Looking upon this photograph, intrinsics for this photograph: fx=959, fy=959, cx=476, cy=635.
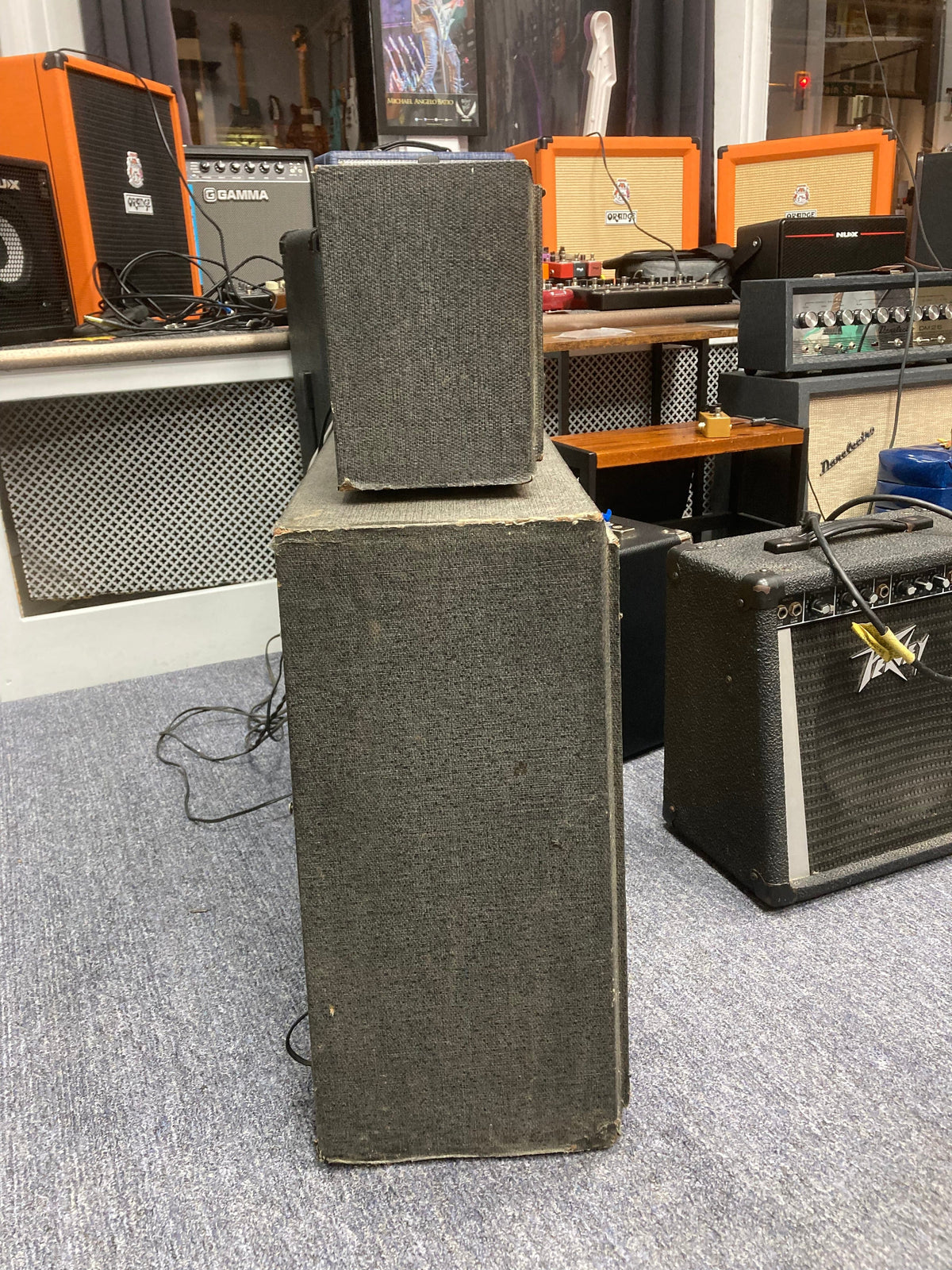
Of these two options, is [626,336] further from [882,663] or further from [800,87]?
[800,87]

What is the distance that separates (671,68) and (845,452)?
2.01 metres

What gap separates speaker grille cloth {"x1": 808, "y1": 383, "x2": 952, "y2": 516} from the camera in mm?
2010

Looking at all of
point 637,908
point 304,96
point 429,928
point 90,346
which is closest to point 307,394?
point 90,346

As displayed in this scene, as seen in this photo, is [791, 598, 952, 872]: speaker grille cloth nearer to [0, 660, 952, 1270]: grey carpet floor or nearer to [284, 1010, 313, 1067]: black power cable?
[0, 660, 952, 1270]: grey carpet floor

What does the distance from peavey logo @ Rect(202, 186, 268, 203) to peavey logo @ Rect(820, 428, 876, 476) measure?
1.48 metres

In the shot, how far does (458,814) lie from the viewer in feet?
2.67

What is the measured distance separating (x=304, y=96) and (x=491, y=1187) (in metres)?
3.48

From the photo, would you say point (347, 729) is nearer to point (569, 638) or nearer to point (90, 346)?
point (569, 638)

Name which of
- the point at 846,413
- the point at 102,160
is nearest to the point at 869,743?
the point at 846,413

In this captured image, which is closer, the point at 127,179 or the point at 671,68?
the point at 127,179

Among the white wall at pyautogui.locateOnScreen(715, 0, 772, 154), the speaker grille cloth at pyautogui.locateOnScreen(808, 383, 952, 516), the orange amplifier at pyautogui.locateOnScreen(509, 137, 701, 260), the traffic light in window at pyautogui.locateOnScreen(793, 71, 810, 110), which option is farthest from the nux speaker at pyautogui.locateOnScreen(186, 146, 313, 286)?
the traffic light in window at pyautogui.locateOnScreen(793, 71, 810, 110)

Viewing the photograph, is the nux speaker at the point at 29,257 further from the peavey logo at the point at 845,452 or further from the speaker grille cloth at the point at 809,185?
the speaker grille cloth at the point at 809,185

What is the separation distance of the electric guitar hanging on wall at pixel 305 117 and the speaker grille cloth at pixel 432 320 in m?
2.98

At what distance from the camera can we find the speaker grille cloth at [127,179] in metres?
1.92
